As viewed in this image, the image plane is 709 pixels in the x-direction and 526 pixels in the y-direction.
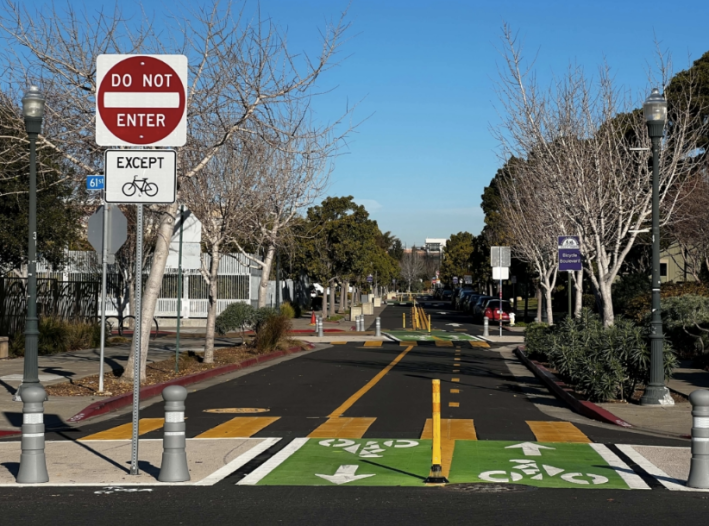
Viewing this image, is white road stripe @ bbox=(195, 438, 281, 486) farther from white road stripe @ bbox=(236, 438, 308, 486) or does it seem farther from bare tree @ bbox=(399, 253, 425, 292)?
bare tree @ bbox=(399, 253, 425, 292)

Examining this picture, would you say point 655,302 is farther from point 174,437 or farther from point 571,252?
point 174,437

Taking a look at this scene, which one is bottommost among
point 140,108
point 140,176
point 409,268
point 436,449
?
point 436,449

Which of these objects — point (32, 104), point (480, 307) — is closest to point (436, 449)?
point (32, 104)

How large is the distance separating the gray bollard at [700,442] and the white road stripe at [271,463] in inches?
162

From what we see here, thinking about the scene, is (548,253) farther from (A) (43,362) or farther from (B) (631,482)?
(B) (631,482)

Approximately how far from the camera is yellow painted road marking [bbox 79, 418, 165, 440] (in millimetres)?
11742

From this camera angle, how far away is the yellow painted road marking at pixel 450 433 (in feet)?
33.5

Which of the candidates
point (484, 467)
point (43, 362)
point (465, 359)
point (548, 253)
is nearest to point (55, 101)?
point (43, 362)

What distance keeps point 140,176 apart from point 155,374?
438 inches

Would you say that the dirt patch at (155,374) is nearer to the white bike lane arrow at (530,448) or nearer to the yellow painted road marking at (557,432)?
the yellow painted road marking at (557,432)

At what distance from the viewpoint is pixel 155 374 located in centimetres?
1903

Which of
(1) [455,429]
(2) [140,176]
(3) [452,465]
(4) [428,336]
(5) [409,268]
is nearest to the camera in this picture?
(2) [140,176]

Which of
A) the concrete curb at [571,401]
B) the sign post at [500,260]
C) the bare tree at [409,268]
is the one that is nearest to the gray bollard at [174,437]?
the concrete curb at [571,401]

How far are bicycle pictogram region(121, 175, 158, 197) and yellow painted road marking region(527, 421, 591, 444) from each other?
606 centimetres
